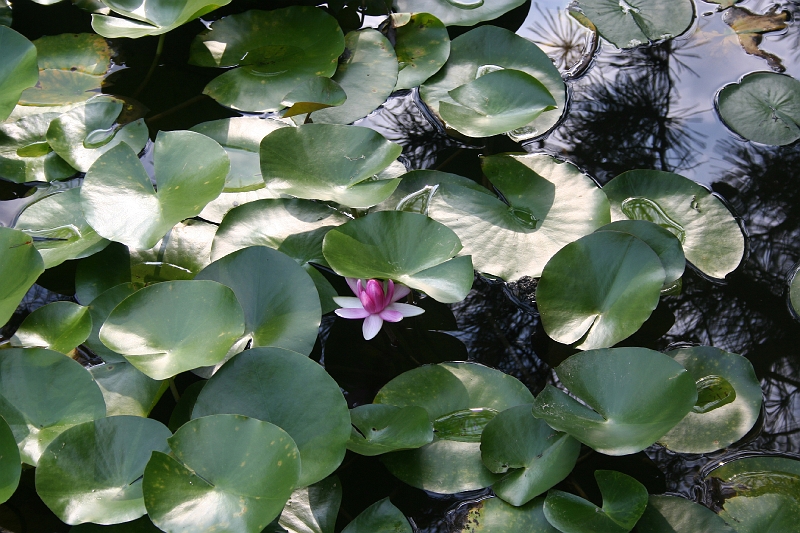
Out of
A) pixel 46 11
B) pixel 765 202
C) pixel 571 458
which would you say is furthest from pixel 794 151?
pixel 46 11

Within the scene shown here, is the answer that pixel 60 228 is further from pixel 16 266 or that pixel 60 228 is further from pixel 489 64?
pixel 489 64

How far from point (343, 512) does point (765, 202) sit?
129 cm

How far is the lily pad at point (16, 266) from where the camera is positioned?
118 centimetres

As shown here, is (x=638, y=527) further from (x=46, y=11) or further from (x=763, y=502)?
(x=46, y=11)

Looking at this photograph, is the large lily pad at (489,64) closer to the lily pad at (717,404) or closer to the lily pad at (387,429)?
the lily pad at (717,404)

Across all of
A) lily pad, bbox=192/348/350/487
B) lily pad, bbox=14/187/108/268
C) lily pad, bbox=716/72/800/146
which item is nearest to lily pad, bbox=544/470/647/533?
lily pad, bbox=192/348/350/487

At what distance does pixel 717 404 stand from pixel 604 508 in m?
0.33

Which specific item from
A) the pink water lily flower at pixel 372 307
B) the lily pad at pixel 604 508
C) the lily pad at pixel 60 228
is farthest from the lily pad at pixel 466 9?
the lily pad at pixel 604 508

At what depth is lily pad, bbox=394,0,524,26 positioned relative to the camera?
195 cm

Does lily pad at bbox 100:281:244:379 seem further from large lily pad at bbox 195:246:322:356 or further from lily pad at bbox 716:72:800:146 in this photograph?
lily pad at bbox 716:72:800:146

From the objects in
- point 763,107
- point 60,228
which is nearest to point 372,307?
point 60,228

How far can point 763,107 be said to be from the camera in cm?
180

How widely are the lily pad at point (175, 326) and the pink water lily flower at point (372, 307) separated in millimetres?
230

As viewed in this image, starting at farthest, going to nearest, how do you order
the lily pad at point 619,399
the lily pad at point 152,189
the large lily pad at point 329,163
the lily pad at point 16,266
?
the large lily pad at point 329,163
the lily pad at point 152,189
the lily pad at point 16,266
the lily pad at point 619,399
